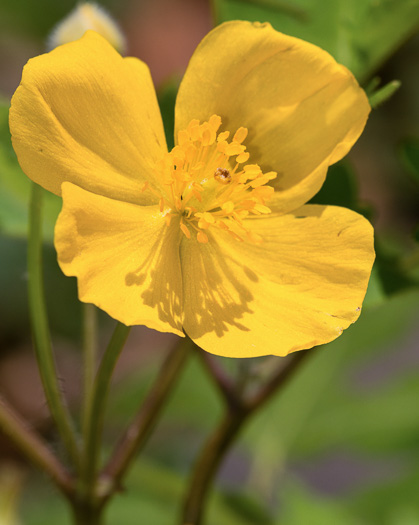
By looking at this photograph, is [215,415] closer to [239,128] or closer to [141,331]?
[141,331]

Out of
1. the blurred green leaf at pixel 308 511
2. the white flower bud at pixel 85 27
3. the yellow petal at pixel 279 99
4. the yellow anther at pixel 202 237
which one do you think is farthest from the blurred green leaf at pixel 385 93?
the blurred green leaf at pixel 308 511

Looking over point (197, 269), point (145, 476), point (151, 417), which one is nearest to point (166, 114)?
point (197, 269)

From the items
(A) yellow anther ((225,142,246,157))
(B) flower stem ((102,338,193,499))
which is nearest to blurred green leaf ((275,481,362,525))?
(B) flower stem ((102,338,193,499))

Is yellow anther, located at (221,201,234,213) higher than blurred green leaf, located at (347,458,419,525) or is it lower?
higher

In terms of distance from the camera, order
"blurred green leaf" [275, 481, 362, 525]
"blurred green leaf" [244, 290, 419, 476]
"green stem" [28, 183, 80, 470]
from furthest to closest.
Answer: "blurred green leaf" [244, 290, 419, 476] < "blurred green leaf" [275, 481, 362, 525] < "green stem" [28, 183, 80, 470]

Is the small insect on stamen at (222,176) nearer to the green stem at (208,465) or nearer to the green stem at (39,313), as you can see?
the green stem at (39,313)

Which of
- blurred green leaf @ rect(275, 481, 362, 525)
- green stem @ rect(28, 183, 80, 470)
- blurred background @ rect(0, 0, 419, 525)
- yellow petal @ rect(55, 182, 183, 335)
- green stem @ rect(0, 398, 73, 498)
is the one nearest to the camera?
yellow petal @ rect(55, 182, 183, 335)

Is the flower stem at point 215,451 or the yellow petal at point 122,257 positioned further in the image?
the flower stem at point 215,451

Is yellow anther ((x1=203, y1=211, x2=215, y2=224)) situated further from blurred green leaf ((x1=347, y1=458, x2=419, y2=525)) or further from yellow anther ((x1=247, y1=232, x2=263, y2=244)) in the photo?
blurred green leaf ((x1=347, y1=458, x2=419, y2=525))
